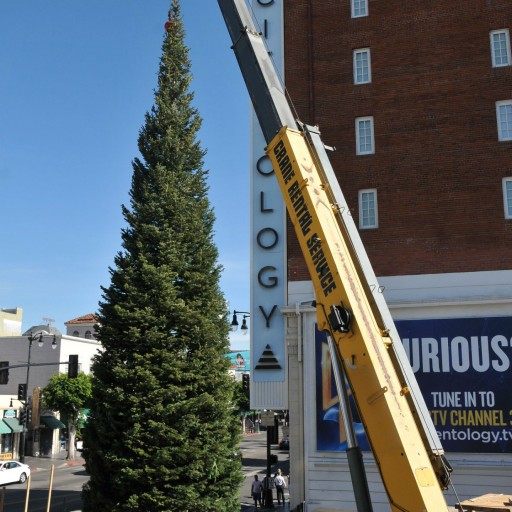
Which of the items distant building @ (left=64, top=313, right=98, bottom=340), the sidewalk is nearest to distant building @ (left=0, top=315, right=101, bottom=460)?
the sidewalk

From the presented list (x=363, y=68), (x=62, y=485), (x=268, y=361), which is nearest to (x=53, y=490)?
(x=62, y=485)

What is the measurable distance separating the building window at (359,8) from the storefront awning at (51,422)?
48.1 meters

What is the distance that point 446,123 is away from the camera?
2505cm

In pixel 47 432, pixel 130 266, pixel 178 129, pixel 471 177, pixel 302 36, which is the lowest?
pixel 47 432

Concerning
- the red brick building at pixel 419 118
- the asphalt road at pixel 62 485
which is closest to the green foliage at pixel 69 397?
the asphalt road at pixel 62 485

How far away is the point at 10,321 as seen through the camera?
81.6 metres

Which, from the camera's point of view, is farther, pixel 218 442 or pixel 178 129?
pixel 178 129

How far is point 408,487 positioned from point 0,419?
2131 inches

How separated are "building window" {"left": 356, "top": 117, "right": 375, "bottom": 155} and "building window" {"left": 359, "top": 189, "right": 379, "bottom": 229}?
1703 millimetres

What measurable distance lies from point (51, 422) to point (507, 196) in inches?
1961

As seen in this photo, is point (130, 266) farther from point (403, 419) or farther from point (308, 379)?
point (403, 419)

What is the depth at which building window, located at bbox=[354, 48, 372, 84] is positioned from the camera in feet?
87.4

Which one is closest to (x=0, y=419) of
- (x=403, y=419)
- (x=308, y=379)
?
(x=308, y=379)

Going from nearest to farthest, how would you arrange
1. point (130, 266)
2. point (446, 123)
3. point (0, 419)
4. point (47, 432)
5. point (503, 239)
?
point (130, 266) → point (503, 239) → point (446, 123) → point (0, 419) → point (47, 432)
